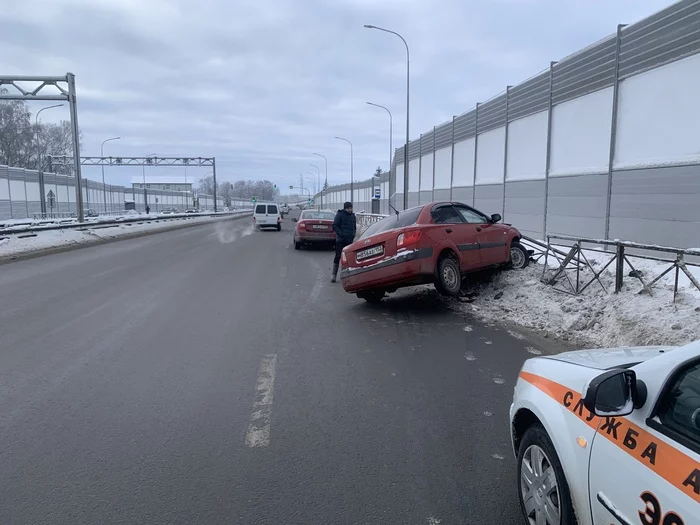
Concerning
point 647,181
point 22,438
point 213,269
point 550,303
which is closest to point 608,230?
point 647,181

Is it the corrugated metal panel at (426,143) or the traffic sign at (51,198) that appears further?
the traffic sign at (51,198)

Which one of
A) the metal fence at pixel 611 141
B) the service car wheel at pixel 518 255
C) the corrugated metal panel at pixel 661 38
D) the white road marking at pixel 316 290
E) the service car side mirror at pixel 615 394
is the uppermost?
the corrugated metal panel at pixel 661 38

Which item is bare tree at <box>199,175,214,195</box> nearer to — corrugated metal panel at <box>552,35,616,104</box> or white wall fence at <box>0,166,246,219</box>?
white wall fence at <box>0,166,246,219</box>

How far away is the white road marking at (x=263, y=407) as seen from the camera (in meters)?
4.17

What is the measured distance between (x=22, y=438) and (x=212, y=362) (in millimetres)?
2191

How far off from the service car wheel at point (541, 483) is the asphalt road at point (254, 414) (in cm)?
29

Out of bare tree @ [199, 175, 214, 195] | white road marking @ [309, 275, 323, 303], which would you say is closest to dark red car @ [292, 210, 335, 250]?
white road marking @ [309, 275, 323, 303]

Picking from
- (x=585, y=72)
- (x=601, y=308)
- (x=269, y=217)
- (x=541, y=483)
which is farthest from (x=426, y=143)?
(x=541, y=483)

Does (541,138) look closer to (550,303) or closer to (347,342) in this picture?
(550,303)

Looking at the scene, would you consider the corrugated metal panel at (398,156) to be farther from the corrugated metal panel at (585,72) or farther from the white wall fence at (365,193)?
the corrugated metal panel at (585,72)

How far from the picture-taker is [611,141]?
15.0 metres

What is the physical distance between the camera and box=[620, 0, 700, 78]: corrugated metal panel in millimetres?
12516

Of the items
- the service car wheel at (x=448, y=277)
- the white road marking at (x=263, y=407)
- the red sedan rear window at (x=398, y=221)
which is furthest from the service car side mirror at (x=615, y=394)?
the red sedan rear window at (x=398, y=221)

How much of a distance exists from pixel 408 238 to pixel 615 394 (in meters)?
6.54
